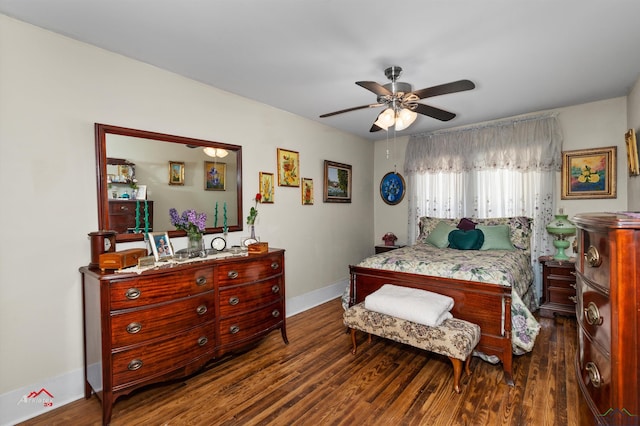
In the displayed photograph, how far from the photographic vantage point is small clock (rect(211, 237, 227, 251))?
2762mm

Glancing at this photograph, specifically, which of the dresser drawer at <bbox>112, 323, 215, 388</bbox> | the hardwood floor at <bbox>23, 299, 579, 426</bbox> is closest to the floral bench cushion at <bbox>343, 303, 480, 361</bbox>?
the hardwood floor at <bbox>23, 299, 579, 426</bbox>

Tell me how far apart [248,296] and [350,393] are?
1.12 m

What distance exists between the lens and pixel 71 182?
214 cm

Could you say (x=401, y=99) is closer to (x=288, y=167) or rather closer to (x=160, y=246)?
(x=288, y=167)

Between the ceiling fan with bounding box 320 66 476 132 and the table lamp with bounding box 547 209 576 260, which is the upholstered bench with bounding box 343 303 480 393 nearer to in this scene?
the ceiling fan with bounding box 320 66 476 132

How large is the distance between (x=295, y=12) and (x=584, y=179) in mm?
3902

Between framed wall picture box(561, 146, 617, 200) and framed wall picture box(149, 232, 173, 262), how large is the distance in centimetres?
450

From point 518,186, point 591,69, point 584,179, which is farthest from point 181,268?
point 584,179

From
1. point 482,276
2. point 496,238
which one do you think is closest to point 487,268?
point 482,276

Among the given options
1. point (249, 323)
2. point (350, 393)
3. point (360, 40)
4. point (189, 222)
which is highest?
point (360, 40)

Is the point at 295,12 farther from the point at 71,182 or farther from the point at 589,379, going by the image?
the point at 589,379

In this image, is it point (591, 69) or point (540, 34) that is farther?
point (591, 69)

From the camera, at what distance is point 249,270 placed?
105 inches

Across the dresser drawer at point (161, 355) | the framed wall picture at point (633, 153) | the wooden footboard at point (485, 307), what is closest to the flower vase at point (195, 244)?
the dresser drawer at point (161, 355)
